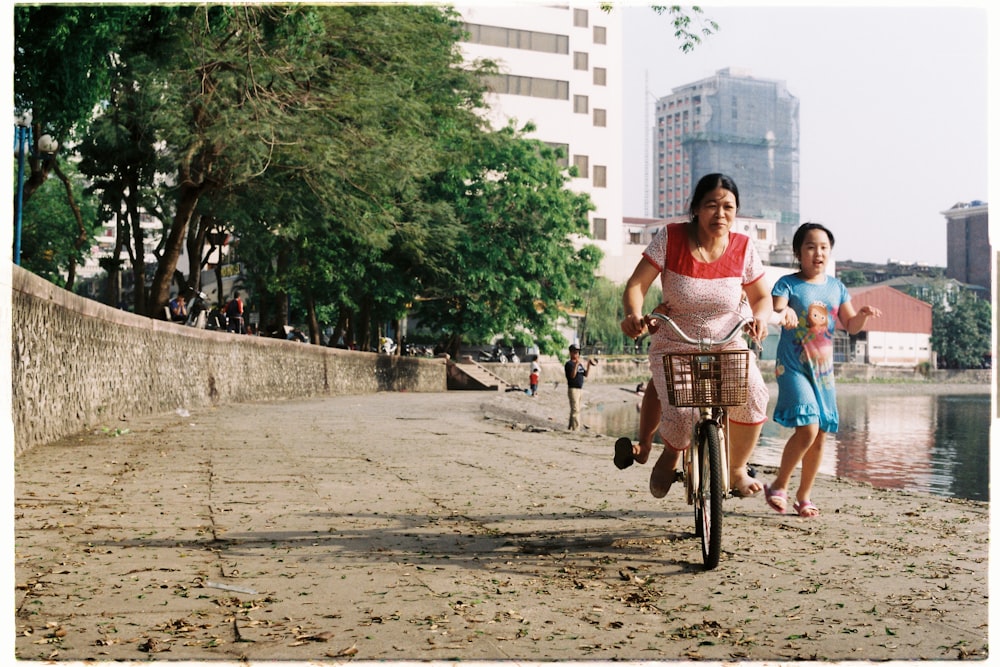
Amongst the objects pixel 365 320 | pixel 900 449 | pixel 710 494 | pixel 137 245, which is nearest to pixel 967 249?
pixel 900 449

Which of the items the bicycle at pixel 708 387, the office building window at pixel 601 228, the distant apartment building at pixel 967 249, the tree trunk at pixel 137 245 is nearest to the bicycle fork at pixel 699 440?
the bicycle at pixel 708 387

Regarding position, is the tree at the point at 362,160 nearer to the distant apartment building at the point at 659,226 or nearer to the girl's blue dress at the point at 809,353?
the girl's blue dress at the point at 809,353

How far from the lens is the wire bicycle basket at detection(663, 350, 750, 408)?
4477 mm

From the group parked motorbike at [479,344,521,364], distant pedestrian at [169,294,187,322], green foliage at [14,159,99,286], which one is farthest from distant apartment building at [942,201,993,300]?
green foliage at [14,159,99,286]

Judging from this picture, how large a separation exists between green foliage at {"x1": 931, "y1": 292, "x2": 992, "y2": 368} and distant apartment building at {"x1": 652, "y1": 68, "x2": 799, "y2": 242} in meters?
15.3

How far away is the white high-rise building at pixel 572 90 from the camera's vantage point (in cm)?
6125

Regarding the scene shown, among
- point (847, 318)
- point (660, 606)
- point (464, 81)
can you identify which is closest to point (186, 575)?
point (660, 606)

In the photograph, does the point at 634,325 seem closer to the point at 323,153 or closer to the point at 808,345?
the point at 808,345

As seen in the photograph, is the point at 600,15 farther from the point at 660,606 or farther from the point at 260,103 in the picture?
the point at 660,606

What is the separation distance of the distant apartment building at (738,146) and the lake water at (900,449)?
623 inches

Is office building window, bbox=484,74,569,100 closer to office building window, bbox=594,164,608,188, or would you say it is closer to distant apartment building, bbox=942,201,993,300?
office building window, bbox=594,164,608,188

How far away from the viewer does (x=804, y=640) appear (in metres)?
3.25

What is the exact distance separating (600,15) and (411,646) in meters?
67.1

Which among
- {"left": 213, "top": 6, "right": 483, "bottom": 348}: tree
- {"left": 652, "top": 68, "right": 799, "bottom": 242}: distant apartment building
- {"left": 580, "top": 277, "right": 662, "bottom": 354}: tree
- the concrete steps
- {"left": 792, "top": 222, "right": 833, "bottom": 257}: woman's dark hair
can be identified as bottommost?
the concrete steps
